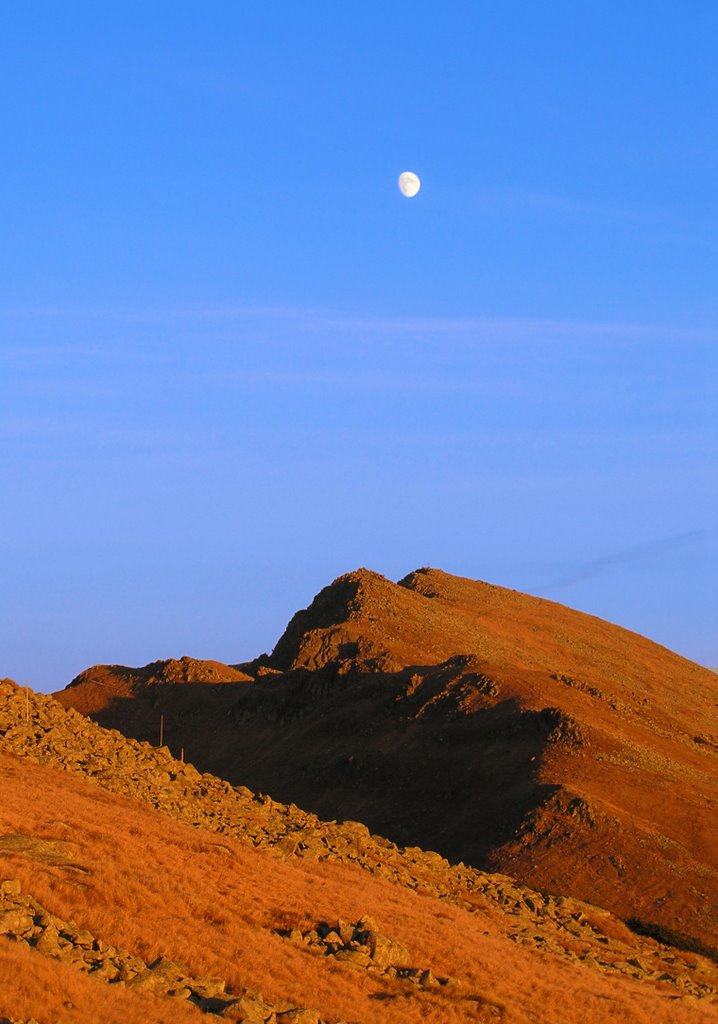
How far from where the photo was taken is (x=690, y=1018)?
88.9ft

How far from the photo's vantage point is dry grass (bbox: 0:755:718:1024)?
20.6 m

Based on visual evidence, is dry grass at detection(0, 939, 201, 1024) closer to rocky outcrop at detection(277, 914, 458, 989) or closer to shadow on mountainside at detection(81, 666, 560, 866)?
rocky outcrop at detection(277, 914, 458, 989)

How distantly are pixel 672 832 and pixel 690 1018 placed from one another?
23.8m

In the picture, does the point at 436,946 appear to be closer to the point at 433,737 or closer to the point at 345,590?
the point at 433,737

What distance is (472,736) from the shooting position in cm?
5984

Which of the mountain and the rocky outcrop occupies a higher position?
the mountain

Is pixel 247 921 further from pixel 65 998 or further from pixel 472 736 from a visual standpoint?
pixel 472 736

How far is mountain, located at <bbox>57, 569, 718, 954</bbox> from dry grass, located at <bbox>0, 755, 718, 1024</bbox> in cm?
1331

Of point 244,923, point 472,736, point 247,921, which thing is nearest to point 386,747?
point 472,736

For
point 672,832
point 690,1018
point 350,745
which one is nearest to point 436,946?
point 690,1018

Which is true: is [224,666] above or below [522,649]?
below

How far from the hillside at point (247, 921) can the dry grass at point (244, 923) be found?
64mm

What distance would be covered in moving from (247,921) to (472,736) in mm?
36271

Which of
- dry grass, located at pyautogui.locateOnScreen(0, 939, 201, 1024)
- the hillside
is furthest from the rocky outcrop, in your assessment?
dry grass, located at pyautogui.locateOnScreen(0, 939, 201, 1024)
